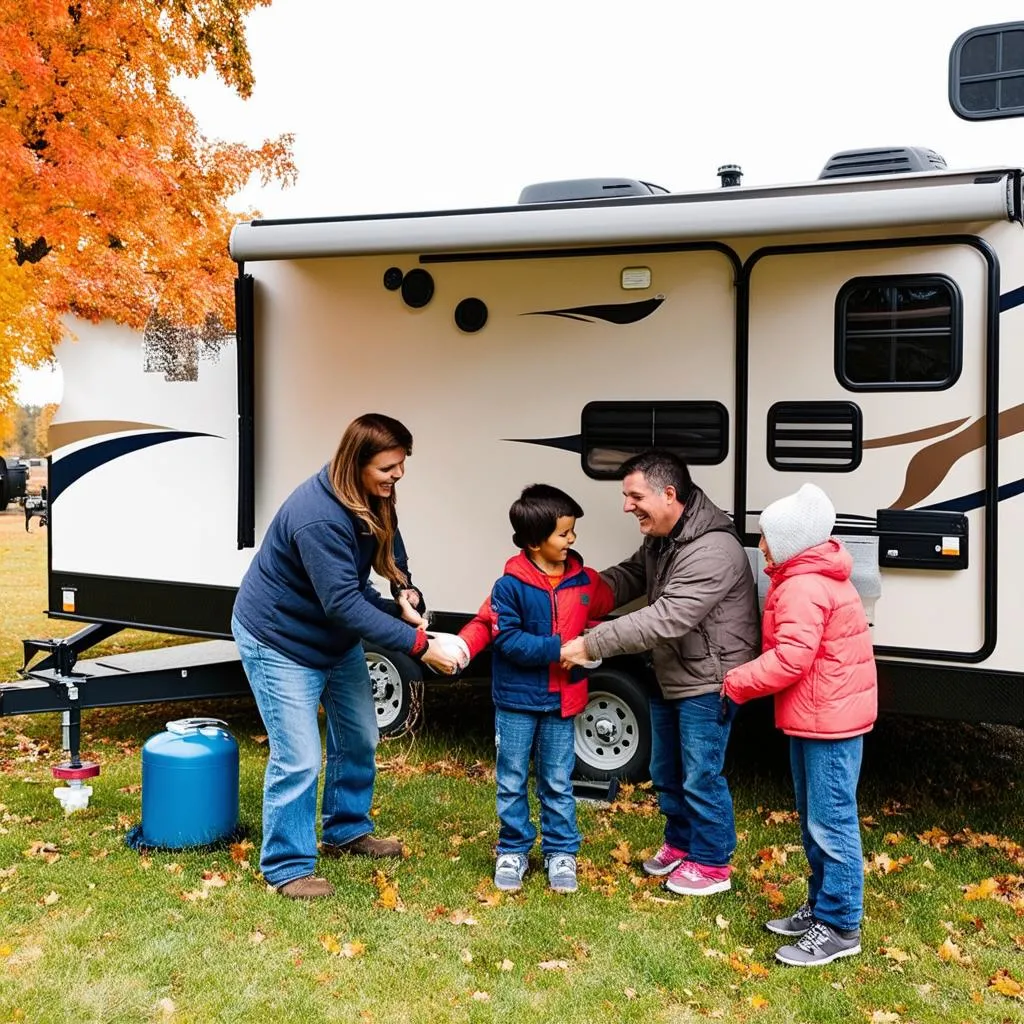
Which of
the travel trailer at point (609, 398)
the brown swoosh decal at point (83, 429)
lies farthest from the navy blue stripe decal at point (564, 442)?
the brown swoosh decal at point (83, 429)

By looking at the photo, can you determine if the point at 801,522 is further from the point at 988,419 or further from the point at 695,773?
the point at 988,419

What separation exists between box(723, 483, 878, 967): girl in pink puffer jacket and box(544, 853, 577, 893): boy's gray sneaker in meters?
0.89

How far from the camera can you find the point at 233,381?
6.54m

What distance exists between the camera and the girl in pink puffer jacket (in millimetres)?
3771

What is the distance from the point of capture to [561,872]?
448cm

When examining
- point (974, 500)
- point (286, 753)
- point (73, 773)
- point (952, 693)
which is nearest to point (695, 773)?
point (952, 693)

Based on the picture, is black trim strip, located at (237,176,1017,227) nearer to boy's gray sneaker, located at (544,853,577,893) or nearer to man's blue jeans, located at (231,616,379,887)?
man's blue jeans, located at (231,616,379,887)

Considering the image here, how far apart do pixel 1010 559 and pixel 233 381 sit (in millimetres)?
4075

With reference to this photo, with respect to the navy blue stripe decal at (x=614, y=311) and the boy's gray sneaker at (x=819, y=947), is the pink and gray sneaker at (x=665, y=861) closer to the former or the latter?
the boy's gray sneaker at (x=819, y=947)

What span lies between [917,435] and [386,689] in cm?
313

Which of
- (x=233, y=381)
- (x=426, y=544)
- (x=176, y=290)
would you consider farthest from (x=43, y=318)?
(x=426, y=544)

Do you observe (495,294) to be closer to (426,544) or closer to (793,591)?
(426,544)

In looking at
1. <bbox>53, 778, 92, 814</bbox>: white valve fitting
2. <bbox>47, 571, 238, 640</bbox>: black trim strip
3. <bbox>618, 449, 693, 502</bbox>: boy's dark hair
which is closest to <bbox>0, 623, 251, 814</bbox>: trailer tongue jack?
<bbox>53, 778, 92, 814</bbox>: white valve fitting

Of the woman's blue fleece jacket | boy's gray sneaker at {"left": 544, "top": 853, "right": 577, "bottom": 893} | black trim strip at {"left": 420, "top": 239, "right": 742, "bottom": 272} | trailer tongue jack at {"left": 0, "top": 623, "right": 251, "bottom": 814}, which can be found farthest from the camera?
trailer tongue jack at {"left": 0, "top": 623, "right": 251, "bottom": 814}
